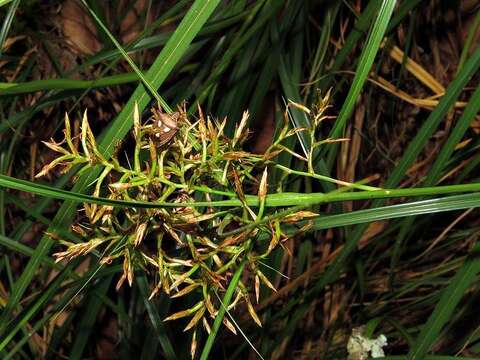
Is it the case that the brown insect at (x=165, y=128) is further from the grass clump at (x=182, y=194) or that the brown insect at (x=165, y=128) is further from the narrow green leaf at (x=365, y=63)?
the narrow green leaf at (x=365, y=63)

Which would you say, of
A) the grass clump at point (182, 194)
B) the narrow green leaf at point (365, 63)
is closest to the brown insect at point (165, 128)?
the grass clump at point (182, 194)

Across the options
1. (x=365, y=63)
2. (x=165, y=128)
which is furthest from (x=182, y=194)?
(x=365, y=63)

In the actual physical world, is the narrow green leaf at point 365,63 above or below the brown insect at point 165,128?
above

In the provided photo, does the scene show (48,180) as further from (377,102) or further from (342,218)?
(342,218)

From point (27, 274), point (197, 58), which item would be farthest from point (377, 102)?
point (27, 274)

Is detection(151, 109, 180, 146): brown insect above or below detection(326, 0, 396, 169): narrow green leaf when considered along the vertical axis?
below

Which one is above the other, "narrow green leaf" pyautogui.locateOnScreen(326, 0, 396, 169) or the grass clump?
"narrow green leaf" pyautogui.locateOnScreen(326, 0, 396, 169)

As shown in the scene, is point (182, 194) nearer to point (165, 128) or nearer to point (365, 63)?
point (165, 128)

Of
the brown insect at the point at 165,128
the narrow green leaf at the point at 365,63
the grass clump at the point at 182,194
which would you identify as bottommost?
the grass clump at the point at 182,194

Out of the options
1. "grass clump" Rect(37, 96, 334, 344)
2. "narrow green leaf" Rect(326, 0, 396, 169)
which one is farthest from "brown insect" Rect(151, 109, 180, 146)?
"narrow green leaf" Rect(326, 0, 396, 169)

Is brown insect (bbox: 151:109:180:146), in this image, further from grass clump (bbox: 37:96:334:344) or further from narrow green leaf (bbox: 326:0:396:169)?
narrow green leaf (bbox: 326:0:396:169)

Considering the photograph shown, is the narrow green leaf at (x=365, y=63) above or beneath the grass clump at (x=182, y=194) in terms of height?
above

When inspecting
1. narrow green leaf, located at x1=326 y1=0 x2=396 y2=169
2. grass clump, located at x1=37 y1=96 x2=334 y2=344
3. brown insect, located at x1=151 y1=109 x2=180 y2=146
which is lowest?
grass clump, located at x1=37 y1=96 x2=334 y2=344
